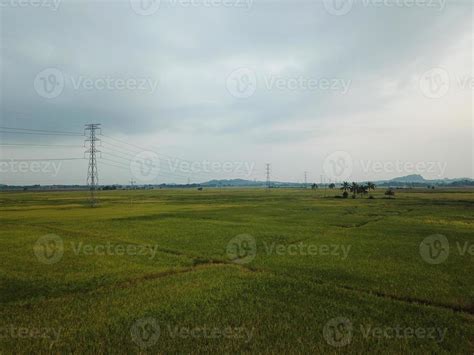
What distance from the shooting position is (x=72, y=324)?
9.79 metres

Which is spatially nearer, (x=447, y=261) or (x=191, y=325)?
(x=191, y=325)

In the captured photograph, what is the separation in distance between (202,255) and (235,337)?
11.4m

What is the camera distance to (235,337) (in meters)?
8.98

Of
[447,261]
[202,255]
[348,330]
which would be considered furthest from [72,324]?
[447,261]

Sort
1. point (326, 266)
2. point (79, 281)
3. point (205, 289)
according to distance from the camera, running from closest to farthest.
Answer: point (205, 289)
point (79, 281)
point (326, 266)

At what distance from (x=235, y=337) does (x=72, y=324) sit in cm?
570

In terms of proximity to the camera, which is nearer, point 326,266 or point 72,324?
point 72,324

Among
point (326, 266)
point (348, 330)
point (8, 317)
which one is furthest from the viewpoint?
point (326, 266)

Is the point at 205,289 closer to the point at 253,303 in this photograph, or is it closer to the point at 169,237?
the point at 253,303

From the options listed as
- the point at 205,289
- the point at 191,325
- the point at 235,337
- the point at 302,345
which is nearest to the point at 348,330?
the point at 302,345

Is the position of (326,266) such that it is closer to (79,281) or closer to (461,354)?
(461,354)

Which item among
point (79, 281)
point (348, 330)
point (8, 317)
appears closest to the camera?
point (348, 330)

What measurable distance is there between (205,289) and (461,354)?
31.0 feet

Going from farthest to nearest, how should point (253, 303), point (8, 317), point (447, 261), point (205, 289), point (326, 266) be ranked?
1. point (447, 261)
2. point (326, 266)
3. point (205, 289)
4. point (253, 303)
5. point (8, 317)
